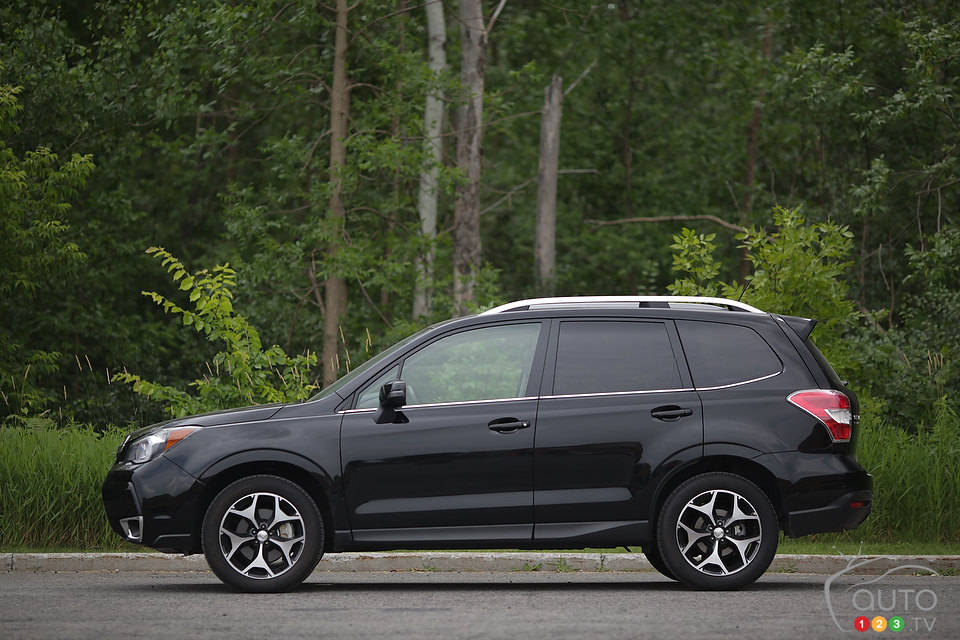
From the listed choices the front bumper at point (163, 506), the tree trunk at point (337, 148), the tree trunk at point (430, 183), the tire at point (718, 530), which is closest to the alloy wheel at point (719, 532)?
the tire at point (718, 530)

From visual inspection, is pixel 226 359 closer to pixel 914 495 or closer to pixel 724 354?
pixel 724 354

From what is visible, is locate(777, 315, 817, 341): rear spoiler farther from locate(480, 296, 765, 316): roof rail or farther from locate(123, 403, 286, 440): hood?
locate(123, 403, 286, 440): hood

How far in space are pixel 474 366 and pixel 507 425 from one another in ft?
1.55

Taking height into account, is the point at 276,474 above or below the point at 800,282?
below

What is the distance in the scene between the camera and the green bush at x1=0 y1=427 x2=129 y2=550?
1227 centimetres

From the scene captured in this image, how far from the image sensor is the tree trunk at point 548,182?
29000mm

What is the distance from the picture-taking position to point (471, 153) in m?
25.4

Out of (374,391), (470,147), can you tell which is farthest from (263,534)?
(470,147)

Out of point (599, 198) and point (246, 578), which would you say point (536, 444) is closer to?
point (246, 578)

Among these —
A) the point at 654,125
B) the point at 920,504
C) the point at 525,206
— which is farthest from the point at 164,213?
the point at 920,504

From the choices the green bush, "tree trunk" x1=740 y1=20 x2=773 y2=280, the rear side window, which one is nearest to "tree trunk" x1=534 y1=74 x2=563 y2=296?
"tree trunk" x1=740 y1=20 x2=773 y2=280

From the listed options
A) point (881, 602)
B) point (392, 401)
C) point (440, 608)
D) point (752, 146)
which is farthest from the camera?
point (752, 146)

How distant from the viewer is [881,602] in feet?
29.0

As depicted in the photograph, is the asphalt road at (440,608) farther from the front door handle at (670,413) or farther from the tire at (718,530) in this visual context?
the front door handle at (670,413)
